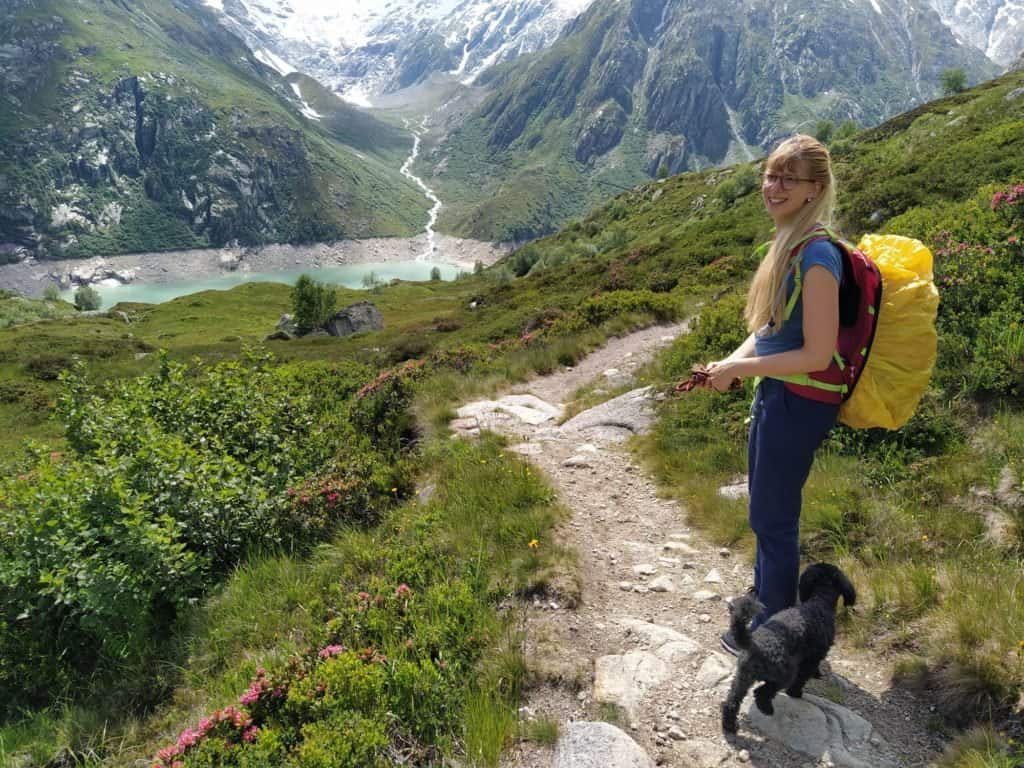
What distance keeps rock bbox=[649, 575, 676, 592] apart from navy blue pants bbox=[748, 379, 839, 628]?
3.75 feet

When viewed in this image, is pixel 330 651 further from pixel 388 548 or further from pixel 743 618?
pixel 743 618

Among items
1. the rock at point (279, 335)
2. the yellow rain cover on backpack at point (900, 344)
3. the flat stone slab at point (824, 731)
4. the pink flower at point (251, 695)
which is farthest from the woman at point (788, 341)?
A: the rock at point (279, 335)

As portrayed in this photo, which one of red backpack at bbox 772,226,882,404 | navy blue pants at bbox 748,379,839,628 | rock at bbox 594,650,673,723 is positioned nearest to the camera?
red backpack at bbox 772,226,882,404

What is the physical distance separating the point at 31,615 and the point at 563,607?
5.30 meters

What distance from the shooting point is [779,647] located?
10.5 ft

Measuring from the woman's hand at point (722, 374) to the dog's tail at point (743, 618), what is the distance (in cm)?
137

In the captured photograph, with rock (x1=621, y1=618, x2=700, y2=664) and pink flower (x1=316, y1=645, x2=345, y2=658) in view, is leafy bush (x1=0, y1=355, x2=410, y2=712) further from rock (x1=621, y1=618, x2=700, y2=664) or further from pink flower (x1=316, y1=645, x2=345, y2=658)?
rock (x1=621, y1=618, x2=700, y2=664)

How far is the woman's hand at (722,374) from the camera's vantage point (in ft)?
10.6

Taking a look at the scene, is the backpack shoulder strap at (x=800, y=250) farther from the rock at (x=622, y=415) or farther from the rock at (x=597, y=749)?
the rock at (x=622, y=415)

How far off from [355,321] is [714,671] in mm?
61528

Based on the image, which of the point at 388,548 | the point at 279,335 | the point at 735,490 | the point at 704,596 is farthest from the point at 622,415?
the point at 279,335

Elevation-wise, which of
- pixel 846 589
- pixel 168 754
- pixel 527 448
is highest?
pixel 846 589

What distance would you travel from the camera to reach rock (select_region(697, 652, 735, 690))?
149 inches

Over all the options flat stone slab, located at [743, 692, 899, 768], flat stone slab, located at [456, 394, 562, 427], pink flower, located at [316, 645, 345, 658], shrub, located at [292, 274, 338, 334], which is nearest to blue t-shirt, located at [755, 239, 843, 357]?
flat stone slab, located at [743, 692, 899, 768]
